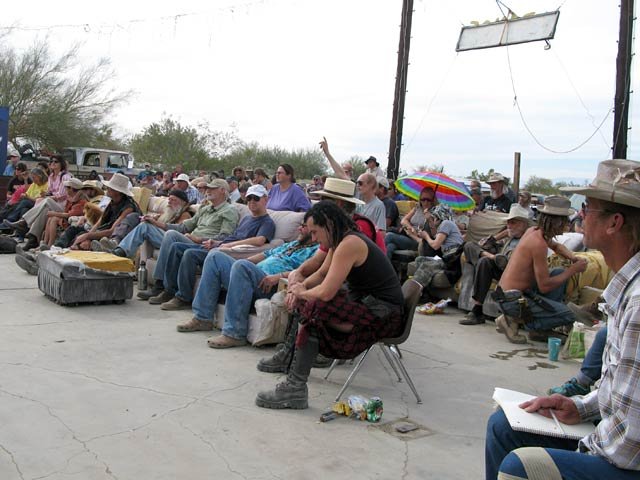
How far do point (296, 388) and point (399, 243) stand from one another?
4.82 metres


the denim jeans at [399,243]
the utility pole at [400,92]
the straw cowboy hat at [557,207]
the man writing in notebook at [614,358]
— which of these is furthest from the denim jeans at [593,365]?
the utility pole at [400,92]

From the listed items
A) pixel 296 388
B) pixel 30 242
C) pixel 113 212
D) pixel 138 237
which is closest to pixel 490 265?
pixel 296 388

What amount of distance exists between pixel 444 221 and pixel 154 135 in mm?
32116

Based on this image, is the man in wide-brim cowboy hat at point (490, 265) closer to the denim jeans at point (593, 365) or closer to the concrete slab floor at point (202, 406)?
the concrete slab floor at point (202, 406)

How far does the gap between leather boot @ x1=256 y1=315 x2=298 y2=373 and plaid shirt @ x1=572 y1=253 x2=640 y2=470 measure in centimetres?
297

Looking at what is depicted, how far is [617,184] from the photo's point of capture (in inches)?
87.6

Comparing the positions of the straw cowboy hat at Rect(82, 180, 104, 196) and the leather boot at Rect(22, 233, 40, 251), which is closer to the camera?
the straw cowboy hat at Rect(82, 180, 104, 196)

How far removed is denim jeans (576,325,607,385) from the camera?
2.95m

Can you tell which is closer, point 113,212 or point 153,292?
point 153,292

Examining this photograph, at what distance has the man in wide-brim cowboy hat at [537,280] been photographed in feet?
20.3

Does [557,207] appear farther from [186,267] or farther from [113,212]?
[113,212]

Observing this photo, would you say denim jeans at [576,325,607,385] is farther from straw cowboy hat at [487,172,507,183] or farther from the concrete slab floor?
straw cowboy hat at [487,172,507,183]

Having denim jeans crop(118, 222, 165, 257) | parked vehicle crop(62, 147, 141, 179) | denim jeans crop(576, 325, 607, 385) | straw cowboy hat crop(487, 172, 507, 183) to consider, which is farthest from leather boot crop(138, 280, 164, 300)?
parked vehicle crop(62, 147, 141, 179)

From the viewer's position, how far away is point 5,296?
7.25 metres
